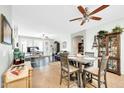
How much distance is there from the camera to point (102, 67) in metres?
2.49

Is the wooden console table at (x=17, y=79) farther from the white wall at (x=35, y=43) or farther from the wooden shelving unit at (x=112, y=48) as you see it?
the white wall at (x=35, y=43)

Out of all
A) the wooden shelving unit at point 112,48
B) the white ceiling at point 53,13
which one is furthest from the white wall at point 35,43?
the wooden shelving unit at point 112,48

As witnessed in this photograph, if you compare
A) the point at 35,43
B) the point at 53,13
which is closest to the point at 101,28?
the point at 53,13

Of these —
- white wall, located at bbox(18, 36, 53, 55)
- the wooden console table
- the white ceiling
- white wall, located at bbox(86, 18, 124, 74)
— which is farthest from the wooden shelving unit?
white wall, located at bbox(18, 36, 53, 55)

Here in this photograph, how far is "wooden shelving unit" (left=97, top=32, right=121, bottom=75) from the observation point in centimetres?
400

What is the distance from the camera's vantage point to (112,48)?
432cm

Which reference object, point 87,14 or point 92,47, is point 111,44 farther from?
point 87,14

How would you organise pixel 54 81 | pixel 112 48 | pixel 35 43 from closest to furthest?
pixel 54 81 < pixel 112 48 < pixel 35 43

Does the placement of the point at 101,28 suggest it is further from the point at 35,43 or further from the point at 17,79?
the point at 35,43

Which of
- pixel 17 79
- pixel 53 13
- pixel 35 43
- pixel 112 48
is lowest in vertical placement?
pixel 17 79

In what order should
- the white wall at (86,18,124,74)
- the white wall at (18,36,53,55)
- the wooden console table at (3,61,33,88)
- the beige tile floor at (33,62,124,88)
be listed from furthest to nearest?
the white wall at (18,36,53,55) → the white wall at (86,18,124,74) → the beige tile floor at (33,62,124,88) → the wooden console table at (3,61,33,88)

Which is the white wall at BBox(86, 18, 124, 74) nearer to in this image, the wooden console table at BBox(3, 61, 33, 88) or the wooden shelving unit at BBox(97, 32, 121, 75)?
the wooden shelving unit at BBox(97, 32, 121, 75)
